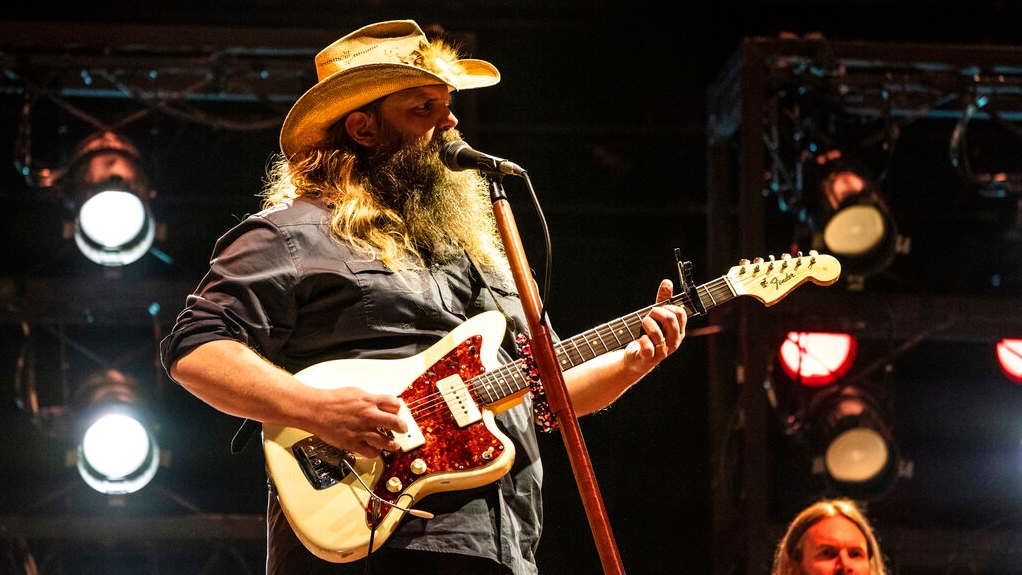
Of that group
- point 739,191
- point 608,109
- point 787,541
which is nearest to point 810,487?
point 787,541

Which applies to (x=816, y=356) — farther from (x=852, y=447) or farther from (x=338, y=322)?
(x=338, y=322)

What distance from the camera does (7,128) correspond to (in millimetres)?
4949

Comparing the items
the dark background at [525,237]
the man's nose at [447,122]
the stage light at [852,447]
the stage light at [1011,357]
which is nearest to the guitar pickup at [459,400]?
the man's nose at [447,122]

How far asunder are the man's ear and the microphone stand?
0.74 meters

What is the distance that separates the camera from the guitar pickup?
7.91 feet

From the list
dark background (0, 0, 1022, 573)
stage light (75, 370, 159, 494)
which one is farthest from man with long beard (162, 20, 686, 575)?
stage light (75, 370, 159, 494)

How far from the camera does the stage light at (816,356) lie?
4.75 m

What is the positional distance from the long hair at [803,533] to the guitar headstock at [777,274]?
5.56 feet

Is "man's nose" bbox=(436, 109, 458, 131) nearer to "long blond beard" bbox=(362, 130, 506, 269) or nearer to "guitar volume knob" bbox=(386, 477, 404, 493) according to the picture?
"long blond beard" bbox=(362, 130, 506, 269)

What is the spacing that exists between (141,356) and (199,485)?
596 mm

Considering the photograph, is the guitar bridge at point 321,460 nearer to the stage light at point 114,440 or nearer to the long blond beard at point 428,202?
the long blond beard at point 428,202

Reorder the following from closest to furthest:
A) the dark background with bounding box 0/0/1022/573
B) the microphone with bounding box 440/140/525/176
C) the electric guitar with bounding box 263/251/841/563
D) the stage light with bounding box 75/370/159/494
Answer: the microphone with bounding box 440/140/525/176
the electric guitar with bounding box 263/251/841/563
the stage light with bounding box 75/370/159/494
the dark background with bounding box 0/0/1022/573

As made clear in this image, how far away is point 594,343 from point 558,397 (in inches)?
24.2

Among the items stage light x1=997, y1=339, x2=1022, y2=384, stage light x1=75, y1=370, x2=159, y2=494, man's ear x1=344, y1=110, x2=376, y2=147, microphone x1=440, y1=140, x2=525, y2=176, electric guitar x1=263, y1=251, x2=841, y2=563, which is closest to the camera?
microphone x1=440, y1=140, x2=525, y2=176
